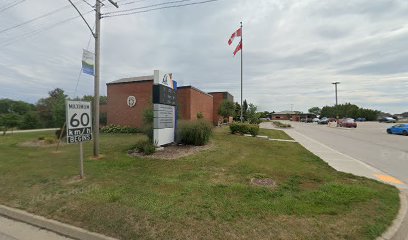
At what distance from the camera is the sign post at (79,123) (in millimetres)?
6406

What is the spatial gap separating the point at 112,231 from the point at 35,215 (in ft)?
6.25

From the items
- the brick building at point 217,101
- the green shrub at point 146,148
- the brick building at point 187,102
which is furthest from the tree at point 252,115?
the green shrub at point 146,148

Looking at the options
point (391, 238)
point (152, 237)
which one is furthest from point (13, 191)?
point (391, 238)

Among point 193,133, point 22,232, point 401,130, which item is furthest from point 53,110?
point 401,130

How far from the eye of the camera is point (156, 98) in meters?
10.6

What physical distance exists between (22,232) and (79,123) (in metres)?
3.44

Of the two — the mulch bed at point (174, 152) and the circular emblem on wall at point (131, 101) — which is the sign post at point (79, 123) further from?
the circular emblem on wall at point (131, 101)

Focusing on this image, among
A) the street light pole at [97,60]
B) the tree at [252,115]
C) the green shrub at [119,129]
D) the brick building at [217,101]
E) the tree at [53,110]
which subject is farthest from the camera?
the brick building at [217,101]

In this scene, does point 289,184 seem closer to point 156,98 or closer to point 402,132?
point 156,98

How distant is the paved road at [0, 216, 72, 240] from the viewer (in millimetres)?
3735

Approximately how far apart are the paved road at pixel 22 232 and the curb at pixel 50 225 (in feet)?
0.26

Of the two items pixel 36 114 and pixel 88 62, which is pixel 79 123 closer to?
pixel 88 62

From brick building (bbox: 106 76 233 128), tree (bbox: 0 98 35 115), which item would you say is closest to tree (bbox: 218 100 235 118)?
brick building (bbox: 106 76 233 128)

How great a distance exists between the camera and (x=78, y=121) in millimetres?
6738
